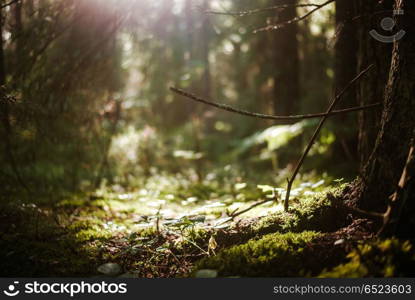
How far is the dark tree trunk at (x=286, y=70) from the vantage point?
8141mm

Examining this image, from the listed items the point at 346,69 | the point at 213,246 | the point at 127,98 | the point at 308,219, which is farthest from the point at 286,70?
the point at 213,246

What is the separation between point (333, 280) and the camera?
6.39 feet

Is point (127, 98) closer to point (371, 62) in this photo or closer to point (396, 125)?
point (371, 62)

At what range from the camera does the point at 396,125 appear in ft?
7.48

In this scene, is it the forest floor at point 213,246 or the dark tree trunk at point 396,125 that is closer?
the forest floor at point 213,246

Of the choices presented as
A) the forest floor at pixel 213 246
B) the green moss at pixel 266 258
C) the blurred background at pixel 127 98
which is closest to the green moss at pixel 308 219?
the forest floor at pixel 213 246

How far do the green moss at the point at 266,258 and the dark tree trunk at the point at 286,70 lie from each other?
5.96 m

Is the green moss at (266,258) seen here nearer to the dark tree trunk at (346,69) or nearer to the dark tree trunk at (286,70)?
the dark tree trunk at (346,69)

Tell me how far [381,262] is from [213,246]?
1249mm

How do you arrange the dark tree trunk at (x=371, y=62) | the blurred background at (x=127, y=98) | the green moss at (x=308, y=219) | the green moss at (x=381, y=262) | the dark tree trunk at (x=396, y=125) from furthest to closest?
the blurred background at (x=127, y=98), the dark tree trunk at (x=371, y=62), the green moss at (x=308, y=219), the dark tree trunk at (x=396, y=125), the green moss at (x=381, y=262)

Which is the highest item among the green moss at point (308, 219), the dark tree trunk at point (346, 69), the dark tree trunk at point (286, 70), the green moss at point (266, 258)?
the dark tree trunk at point (286, 70)

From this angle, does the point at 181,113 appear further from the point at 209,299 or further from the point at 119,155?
the point at 209,299

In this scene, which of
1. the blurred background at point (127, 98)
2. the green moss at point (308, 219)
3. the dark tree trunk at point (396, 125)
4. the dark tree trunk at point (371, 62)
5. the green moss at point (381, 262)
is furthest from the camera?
the blurred background at point (127, 98)

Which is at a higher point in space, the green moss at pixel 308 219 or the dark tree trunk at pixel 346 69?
the dark tree trunk at pixel 346 69
